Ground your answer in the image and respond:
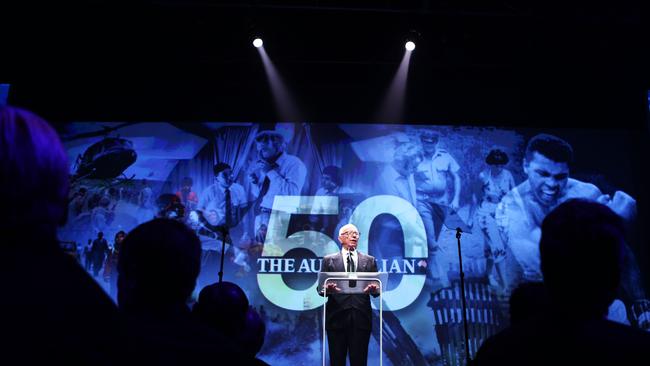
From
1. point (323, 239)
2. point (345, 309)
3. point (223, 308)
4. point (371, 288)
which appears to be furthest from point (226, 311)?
point (323, 239)

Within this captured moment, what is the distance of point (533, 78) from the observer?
26.1ft

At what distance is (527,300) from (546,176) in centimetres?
625

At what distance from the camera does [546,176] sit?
7.50m

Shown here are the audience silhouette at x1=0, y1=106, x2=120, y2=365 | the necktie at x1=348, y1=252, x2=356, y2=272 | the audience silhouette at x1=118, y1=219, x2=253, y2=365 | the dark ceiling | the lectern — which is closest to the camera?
the audience silhouette at x1=0, y1=106, x2=120, y2=365

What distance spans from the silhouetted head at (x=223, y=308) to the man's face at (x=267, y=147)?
527 centimetres

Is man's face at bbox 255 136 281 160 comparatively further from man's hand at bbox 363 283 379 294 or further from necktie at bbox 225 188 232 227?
man's hand at bbox 363 283 379 294

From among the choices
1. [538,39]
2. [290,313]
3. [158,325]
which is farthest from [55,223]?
[538,39]

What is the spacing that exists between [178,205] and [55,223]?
21.6 ft

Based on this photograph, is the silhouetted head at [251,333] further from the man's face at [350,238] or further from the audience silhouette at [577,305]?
the man's face at [350,238]

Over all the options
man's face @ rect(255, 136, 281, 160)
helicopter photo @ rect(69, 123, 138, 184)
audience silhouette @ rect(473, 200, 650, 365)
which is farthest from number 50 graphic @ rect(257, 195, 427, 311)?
audience silhouette @ rect(473, 200, 650, 365)

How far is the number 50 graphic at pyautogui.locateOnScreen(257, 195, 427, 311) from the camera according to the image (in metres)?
6.84

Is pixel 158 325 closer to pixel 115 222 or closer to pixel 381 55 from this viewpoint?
pixel 115 222

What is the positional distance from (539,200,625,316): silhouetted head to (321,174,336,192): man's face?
19.9ft

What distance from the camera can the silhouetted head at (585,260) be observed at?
3.79ft
